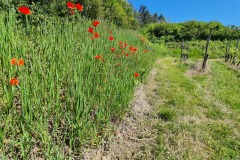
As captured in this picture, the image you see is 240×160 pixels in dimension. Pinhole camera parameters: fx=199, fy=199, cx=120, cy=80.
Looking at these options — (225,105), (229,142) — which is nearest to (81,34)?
(229,142)

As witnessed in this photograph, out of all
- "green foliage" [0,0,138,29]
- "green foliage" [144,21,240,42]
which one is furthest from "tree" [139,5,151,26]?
"green foliage" [0,0,138,29]

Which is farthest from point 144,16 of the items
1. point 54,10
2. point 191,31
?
point 54,10

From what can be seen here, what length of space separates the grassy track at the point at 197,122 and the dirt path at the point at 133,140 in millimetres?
131

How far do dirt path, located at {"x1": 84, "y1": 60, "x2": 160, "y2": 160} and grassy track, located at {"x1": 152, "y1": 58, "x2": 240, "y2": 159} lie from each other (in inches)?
5.2

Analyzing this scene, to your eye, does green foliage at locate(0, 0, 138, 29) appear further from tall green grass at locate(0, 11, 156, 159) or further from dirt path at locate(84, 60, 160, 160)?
dirt path at locate(84, 60, 160, 160)

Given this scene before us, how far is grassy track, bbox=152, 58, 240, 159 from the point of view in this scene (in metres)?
2.44

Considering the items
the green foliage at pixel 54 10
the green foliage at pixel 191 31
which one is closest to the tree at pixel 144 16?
the green foliage at pixel 191 31

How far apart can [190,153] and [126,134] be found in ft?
2.60

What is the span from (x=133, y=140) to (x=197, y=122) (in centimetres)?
128

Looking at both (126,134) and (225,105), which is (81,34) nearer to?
(126,134)

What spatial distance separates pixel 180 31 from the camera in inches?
989

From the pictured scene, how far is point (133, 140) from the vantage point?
2479 mm

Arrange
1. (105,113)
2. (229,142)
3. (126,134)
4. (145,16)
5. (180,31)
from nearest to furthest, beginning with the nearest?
(105,113) → (126,134) → (229,142) → (180,31) → (145,16)

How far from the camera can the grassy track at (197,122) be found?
95.9 inches
